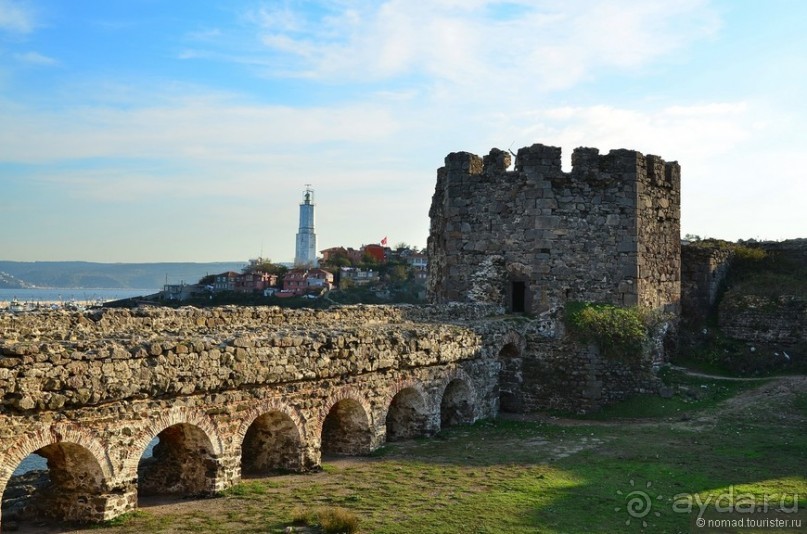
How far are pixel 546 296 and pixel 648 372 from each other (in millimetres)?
3565

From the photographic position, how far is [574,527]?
1055 cm

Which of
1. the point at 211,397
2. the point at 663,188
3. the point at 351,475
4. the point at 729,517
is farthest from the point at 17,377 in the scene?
the point at 663,188

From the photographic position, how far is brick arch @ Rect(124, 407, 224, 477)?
35.2 ft

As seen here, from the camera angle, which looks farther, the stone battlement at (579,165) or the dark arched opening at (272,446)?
the stone battlement at (579,165)

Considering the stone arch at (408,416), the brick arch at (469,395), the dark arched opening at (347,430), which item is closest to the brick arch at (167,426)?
the dark arched opening at (347,430)

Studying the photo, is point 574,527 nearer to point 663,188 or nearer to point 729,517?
point 729,517

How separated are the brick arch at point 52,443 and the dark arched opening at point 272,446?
3602 mm

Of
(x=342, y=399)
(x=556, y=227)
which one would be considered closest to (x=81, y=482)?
(x=342, y=399)

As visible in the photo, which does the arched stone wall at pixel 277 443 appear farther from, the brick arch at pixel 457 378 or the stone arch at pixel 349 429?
the brick arch at pixel 457 378

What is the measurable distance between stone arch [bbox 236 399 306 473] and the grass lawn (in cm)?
42

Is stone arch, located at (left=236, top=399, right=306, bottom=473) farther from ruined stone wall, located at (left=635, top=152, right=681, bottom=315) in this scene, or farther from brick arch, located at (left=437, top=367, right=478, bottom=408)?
ruined stone wall, located at (left=635, top=152, right=681, bottom=315)

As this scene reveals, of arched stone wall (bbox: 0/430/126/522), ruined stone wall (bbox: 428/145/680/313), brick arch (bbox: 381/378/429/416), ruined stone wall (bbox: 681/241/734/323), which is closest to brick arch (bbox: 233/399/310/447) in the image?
arched stone wall (bbox: 0/430/126/522)

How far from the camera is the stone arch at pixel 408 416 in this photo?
16906 mm

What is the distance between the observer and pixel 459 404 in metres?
18.5
